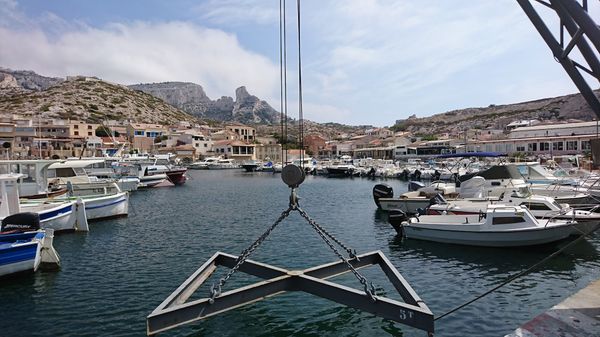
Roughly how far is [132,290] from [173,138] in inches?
4866

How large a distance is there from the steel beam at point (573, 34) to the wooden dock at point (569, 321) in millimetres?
3862

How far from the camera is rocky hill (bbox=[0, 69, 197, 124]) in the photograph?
13038 cm

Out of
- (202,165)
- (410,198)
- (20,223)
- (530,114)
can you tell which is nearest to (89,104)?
(202,165)

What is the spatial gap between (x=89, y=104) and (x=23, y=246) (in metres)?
153

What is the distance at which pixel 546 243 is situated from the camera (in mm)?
16109

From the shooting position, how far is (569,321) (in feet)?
22.8

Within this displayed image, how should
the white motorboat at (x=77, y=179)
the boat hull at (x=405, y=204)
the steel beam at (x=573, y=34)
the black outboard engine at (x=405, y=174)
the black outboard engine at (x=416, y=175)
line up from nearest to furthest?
the steel beam at (x=573, y=34)
the boat hull at (x=405, y=204)
the white motorboat at (x=77, y=179)
the black outboard engine at (x=416, y=175)
the black outboard engine at (x=405, y=174)

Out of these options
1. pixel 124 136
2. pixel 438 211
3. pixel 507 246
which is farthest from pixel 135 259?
pixel 124 136

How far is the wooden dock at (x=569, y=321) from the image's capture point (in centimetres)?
652

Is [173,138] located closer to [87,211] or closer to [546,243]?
[87,211]

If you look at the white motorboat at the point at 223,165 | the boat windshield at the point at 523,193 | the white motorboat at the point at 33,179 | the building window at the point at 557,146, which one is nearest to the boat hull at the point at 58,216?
the white motorboat at the point at 33,179

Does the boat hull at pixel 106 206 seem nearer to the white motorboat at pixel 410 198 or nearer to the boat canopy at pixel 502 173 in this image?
the white motorboat at pixel 410 198

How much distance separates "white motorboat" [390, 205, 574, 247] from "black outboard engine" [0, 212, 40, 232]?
15.7 m

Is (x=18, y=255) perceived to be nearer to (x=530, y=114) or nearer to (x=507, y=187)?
(x=507, y=187)
